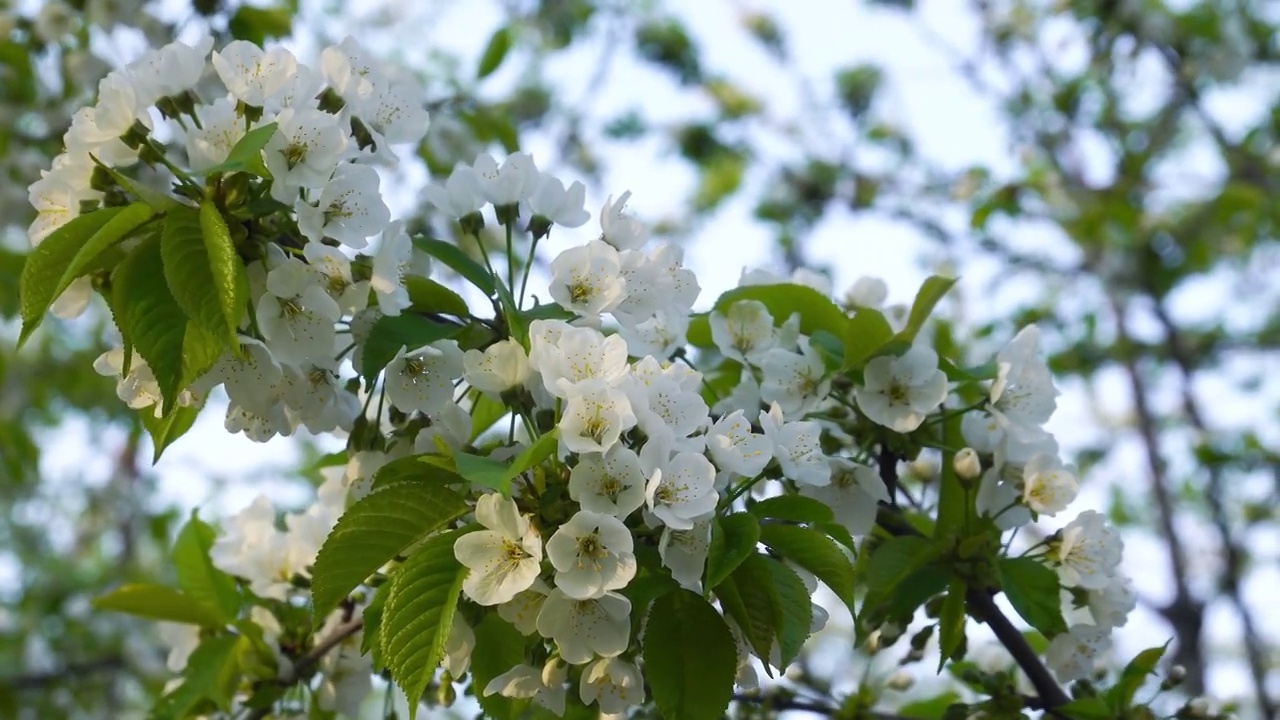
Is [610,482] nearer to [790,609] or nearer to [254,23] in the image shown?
[790,609]

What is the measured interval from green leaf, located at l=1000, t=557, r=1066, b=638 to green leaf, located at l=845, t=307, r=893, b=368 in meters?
0.39

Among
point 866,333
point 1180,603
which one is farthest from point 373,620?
point 1180,603

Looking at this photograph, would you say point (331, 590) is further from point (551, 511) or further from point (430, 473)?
point (551, 511)

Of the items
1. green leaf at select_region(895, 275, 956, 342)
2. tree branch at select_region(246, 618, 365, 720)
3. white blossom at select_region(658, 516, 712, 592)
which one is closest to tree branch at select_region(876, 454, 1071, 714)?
Answer: green leaf at select_region(895, 275, 956, 342)

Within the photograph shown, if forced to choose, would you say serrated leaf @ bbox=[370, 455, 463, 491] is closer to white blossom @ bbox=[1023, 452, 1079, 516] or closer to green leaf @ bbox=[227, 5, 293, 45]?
white blossom @ bbox=[1023, 452, 1079, 516]

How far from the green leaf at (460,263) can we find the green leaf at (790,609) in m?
0.57

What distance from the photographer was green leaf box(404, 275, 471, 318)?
5.17ft

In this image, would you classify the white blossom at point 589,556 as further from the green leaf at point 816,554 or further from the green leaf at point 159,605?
the green leaf at point 159,605

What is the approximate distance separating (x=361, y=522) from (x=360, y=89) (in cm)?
67

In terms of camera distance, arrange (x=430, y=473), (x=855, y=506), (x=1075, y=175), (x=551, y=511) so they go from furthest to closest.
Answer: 1. (x=1075, y=175)
2. (x=855, y=506)
3. (x=430, y=473)
4. (x=551, y=511)

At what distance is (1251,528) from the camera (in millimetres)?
6336

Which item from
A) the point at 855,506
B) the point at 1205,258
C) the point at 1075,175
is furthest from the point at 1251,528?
the point at 855,506

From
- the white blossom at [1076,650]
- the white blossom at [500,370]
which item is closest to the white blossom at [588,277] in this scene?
the white blossom at [500,370]

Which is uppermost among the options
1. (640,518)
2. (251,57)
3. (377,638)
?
(251,57)
